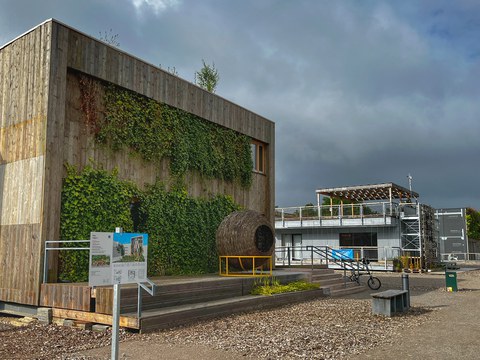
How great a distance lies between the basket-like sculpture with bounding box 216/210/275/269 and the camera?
14172 millimetres

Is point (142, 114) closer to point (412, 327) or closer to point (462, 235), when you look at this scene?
point (412, 327)

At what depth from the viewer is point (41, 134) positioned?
1154 centimetres

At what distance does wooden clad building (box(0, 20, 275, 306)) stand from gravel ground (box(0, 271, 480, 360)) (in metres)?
1.81

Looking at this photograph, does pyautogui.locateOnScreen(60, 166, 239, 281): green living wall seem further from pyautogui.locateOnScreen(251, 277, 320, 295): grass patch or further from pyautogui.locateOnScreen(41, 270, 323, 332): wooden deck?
pyautogui.locateOnScreen(251, 277, 320, 295): grass patch

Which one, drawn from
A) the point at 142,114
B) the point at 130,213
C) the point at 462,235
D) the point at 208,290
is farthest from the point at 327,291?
the point at 462,235

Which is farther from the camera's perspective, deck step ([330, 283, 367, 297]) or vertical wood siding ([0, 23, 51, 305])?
deck step ([330, 283, 367, 297])

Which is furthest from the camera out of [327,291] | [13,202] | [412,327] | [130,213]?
[327,291]

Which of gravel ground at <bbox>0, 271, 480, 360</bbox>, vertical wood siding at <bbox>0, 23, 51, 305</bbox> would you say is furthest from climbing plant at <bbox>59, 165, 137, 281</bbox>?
gravel ground at <bbox>0, 271, 480, 360</bbox>

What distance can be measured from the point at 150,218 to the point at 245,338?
22.7ft

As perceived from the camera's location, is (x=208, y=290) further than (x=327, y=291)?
No

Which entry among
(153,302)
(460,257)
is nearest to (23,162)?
(153,302)

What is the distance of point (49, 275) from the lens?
11.2 metres

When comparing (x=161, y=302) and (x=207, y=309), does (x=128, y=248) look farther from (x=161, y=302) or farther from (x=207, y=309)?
(x=207, y=309)

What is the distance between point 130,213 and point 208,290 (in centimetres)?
385
